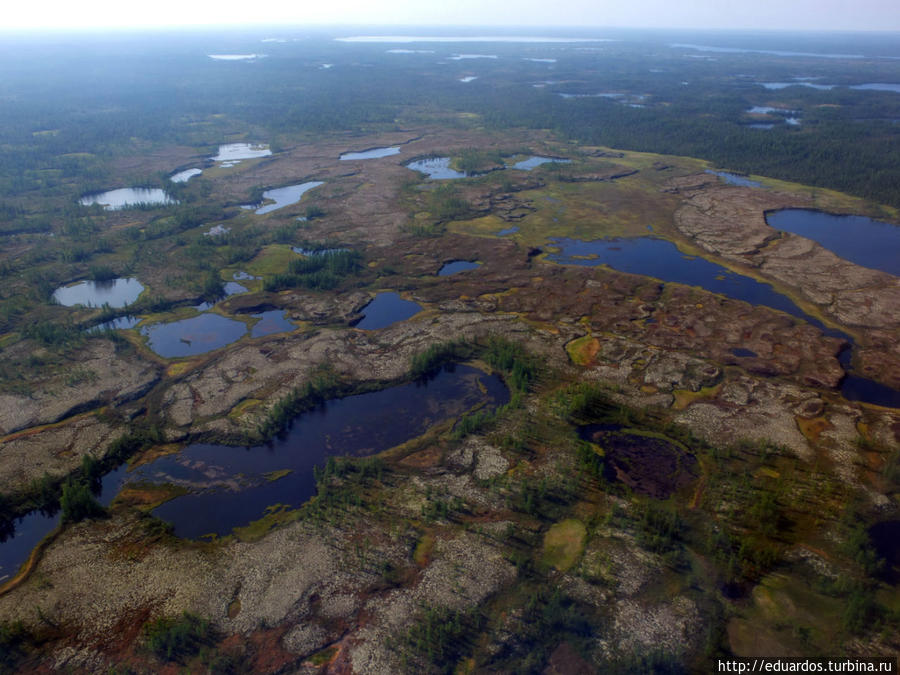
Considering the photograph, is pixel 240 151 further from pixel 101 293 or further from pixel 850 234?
pixel 850 234

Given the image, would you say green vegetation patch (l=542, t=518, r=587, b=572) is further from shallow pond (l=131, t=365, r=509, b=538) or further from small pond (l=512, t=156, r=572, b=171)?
small pond (l=512, t=156, r=572, b=171)

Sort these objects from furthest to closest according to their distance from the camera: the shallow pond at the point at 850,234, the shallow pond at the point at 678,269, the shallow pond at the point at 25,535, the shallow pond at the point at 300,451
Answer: the shallow pond at the point at 850,234 → the shallow pond at the point at 678,269 → the shallow pond at the point at 300,451 → the shallow pond at the point at 25,535

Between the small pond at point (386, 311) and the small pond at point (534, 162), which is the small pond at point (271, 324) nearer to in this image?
the small pond at point (386, 311)

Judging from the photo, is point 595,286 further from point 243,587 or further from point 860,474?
point 243,587

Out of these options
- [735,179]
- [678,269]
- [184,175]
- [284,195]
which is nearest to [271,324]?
[284,195]

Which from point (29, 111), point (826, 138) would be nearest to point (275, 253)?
point (826, 138)

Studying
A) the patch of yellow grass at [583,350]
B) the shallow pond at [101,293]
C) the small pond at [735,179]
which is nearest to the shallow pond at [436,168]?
the small pond at [735,179]
